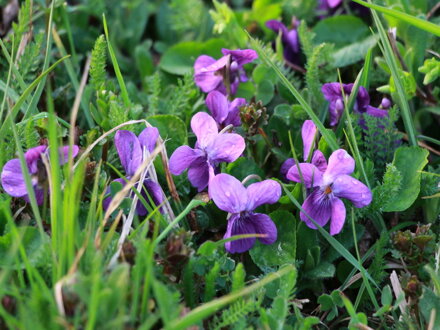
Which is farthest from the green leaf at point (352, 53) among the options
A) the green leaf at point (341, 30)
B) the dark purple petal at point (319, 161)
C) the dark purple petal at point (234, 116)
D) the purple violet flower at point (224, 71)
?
the dark purple petal at point (319, 161)

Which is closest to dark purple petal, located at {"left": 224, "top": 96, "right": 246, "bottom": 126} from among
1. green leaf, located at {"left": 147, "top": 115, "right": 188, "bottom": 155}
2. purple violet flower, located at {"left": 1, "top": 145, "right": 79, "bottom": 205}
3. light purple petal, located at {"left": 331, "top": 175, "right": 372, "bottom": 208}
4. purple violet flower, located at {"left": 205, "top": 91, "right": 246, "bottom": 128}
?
purple violet flower, located at {"left": 205, "top": 91, "right": 246, "bottom": 128}

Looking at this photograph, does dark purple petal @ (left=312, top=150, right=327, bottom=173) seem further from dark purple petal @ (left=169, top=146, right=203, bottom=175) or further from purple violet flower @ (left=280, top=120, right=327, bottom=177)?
dark purple petal @ (left=169, top=146, right=203, bottom=175)

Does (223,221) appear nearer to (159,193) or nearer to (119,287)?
(159,193)

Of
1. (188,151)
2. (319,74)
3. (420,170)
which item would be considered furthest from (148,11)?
(420,170)

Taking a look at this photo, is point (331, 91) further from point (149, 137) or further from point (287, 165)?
point (149, 137)

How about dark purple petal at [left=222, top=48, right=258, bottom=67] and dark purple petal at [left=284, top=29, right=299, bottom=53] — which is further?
dark purple petal at [left=284, top=29, right=299, bottom=53]

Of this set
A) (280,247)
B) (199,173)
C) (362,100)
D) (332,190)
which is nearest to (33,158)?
(199,173)
